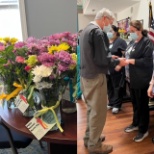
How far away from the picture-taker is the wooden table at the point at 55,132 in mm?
650

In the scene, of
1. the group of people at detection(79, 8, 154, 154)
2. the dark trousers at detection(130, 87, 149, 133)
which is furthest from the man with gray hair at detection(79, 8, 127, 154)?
the dark trousers at detection(130, 87, 149, 133)

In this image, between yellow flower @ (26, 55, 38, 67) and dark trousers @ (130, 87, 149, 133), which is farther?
dark trousers @ (130, 87, 149, 133)

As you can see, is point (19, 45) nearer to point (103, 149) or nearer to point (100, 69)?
point (100, 69)

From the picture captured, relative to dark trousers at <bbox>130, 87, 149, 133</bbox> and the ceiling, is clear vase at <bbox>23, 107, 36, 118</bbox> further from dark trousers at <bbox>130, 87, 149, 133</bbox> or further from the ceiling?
dark trousers at <bbox>130, 87, 149, 133</bbox>

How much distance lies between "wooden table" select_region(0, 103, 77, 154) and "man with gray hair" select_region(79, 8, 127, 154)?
0.30ft

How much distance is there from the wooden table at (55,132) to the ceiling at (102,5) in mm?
408

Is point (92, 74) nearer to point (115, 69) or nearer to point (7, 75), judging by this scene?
point (115, 69)

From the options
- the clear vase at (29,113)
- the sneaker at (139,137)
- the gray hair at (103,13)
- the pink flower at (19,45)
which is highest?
the gray hair at (103,13)

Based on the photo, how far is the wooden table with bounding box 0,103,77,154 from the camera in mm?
650

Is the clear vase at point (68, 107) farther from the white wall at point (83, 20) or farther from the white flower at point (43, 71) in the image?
the white wall at point (83, 20)

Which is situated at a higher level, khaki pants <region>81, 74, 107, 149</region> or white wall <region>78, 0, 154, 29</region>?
white wall <region>78, 0, 154, 29</region>

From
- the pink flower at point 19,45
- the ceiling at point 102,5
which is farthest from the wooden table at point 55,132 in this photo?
the ceiling at point 102,5

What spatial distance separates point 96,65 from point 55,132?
286mm

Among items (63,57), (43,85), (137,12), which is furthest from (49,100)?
(137,12)
